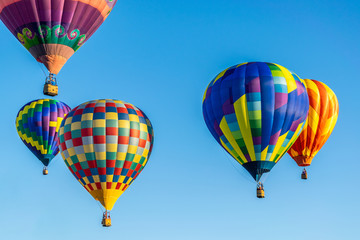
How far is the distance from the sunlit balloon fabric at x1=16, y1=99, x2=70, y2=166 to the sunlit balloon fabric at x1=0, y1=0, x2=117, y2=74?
7.86 meters

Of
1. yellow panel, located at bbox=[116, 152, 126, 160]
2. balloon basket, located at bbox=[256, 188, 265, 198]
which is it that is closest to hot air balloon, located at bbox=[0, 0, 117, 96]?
yellow panel, located at bbox=[116, 152, 126, 160]

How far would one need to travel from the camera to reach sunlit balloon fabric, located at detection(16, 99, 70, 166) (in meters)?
35.1

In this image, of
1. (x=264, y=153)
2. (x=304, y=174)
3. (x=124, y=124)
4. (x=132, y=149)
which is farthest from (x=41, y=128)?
(x=264, y=153)

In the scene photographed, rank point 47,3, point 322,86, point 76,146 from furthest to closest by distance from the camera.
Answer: point 322,86, point 76,146, point 47,3

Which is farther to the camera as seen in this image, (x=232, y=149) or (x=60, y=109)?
(x=60, y=109)

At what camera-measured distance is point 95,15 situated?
27.9 metres

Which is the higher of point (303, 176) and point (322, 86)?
point (322, 86)

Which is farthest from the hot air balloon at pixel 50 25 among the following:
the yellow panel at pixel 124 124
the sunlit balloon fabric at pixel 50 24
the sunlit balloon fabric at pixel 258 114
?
the sunlit balloon fabric at pixel 258 114

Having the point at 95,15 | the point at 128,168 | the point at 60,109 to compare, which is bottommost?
the point at 128,168

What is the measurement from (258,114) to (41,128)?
1171 centimetres

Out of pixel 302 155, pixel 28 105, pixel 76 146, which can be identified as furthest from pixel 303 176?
pixel 28 105

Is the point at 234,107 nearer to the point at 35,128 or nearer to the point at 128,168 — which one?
the point at 128,168

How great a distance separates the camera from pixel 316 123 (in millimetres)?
31578

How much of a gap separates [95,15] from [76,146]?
5143 mm
